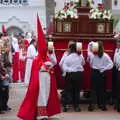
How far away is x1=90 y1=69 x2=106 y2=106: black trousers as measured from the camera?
44.3ft

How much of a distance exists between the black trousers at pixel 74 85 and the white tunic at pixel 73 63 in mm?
118

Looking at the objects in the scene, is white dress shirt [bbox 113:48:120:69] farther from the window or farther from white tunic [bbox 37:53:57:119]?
the window

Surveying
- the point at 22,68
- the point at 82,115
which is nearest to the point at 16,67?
the point at 22,68

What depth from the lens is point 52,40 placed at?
47.0 feet

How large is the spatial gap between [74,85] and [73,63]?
0.54m

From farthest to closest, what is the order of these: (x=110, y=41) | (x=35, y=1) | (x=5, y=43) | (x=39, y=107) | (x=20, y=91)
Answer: (x=35, y=1)
(x=20, y=91)
(x=110, y=41)
(x=5, y=43)
(x=39, y=107)

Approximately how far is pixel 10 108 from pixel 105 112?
2.34 meters

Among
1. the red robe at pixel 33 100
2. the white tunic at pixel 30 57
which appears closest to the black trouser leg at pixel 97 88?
the red robe at pixel 33 100

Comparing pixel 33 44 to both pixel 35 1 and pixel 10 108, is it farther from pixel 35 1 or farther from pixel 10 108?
pixel 35 1

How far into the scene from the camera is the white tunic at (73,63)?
1320 cm

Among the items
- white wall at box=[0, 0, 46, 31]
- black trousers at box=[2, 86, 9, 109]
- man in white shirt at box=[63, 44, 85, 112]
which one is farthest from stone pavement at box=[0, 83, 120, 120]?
white wall at box=[0, 0, 46, 31]

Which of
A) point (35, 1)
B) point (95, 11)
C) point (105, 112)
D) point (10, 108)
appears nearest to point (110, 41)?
point (95, 11)

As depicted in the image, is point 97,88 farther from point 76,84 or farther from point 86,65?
point 86,65

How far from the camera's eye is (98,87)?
13.6 m
